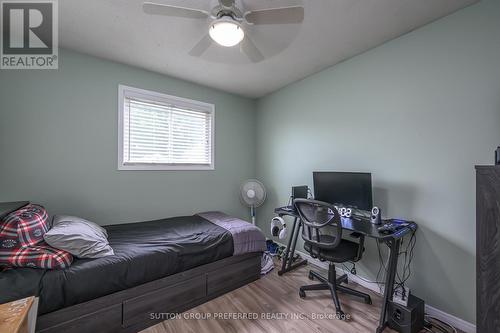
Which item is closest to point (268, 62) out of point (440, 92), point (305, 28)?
point (305, 28)

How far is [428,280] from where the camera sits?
6.15ft

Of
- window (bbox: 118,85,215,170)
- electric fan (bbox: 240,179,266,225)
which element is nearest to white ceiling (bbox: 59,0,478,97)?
window (bbox: 118,85,215,170)

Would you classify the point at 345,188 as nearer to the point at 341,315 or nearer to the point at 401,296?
the point at 401,296

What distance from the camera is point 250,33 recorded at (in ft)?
6.42

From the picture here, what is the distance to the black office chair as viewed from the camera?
1883mm

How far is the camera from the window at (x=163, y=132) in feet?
8.66

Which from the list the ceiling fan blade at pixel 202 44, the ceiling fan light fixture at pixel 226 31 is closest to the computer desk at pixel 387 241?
the ceiling fan light fixture at pixel 226 31

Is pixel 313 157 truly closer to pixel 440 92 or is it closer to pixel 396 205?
pixel 396 205

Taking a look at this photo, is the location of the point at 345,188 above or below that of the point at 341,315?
above

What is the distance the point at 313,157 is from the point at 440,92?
1410mm

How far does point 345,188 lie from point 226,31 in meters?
1.88

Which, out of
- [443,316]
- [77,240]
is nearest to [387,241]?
[443,316]

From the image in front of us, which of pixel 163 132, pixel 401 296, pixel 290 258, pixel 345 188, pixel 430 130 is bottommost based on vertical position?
pixel 290 258

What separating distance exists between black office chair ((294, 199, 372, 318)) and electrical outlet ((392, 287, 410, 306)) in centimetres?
27
